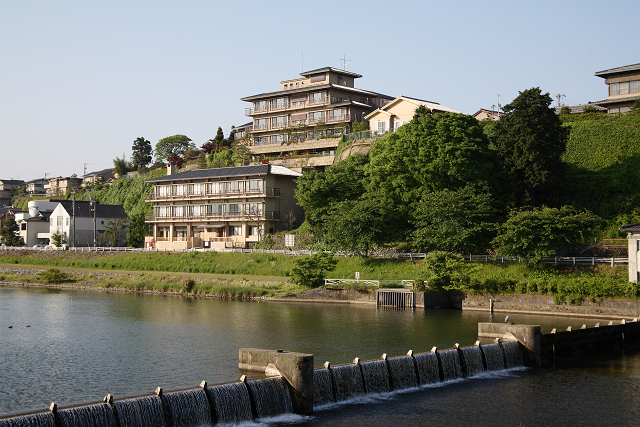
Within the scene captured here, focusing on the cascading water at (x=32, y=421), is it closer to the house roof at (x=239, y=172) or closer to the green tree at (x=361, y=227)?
the green tree at (x=361, y=227)

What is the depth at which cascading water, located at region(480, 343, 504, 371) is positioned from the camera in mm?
27594

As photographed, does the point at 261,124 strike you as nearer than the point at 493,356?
No

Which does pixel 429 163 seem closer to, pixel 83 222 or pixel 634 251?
pixel 634 251

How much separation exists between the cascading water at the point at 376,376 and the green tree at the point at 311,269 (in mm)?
28987

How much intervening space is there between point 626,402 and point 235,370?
15601 mm

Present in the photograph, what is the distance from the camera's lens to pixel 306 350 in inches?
1198

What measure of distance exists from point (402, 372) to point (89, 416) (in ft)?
40.9

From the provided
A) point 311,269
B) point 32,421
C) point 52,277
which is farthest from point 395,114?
point 32,421

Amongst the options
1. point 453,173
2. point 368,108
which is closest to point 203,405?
point 453,173

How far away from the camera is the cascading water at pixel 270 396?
2039 centimetres

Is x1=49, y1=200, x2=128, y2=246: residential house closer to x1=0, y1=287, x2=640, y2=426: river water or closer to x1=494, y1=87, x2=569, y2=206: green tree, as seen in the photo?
x1=0, y1=287, x2=640, y2=426: river water

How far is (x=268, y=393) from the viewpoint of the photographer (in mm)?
20641

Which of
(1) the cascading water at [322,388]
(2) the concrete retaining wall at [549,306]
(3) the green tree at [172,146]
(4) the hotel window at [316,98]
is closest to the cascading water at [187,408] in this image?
(1) the cascading water at [322,388]

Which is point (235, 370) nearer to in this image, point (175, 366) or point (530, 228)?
point (175, 366)
